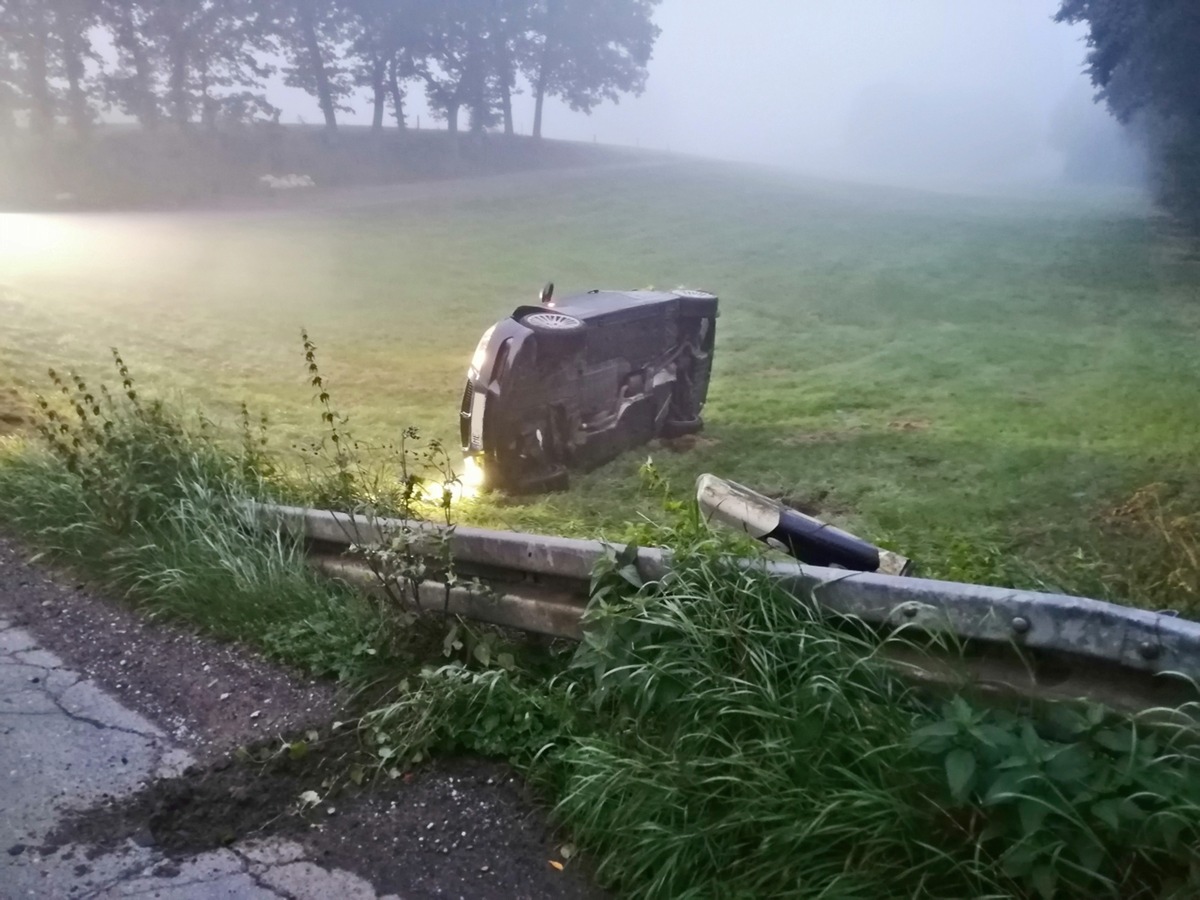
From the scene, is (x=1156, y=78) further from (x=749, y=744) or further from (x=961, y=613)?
(x=749, y=744)

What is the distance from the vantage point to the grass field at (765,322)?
2955 mm

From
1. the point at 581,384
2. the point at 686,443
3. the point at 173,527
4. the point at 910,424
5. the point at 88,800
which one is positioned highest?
the point at 910,424

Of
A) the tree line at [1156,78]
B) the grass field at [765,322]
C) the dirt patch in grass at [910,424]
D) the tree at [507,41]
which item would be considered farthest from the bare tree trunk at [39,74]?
the tree line at [1156,78]

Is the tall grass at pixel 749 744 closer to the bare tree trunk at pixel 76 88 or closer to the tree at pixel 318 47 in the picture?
the tree at pixel 318 47

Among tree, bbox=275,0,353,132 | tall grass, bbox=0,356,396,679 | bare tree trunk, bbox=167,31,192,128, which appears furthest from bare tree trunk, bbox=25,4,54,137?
tall grass, bbox=0,356,396,679

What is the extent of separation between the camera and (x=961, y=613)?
101 inches

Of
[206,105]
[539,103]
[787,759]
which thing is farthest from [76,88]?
[787,759]

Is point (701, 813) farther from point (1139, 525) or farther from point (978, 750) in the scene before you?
point (1139, 525)

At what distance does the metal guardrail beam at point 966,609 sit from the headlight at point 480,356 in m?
0.77

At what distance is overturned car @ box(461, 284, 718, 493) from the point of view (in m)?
3.83

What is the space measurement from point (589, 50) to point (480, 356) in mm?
1373

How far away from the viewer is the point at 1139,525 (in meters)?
2.71

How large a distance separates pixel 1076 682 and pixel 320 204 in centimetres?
384

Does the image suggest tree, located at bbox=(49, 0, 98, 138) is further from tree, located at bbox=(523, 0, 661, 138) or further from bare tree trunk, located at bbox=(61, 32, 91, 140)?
tree, located at bbox=(523, 0, 661, 138)
